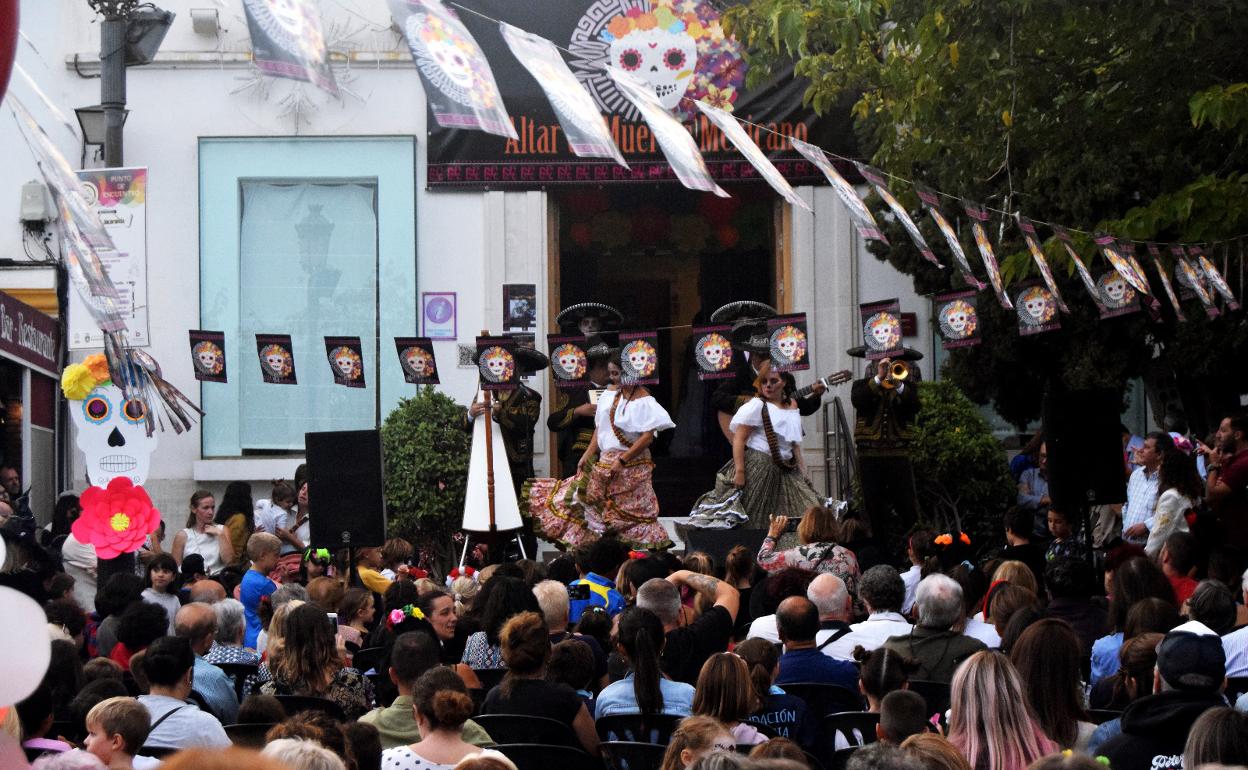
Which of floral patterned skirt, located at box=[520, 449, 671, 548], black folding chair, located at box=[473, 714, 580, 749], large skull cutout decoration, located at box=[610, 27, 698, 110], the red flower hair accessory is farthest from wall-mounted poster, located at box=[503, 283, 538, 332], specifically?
black folding chair, located at box=[473, 714, 580, 749]

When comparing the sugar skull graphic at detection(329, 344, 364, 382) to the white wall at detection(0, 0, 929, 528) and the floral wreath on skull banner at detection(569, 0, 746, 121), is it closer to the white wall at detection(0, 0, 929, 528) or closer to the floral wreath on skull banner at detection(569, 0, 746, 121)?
the white wall at detection(0, 0, 929, 528)

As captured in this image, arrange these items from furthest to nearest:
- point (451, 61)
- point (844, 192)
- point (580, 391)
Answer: point (580, 391), point (844, 192), point (451, 61)

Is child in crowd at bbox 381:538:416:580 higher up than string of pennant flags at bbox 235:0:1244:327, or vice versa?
string of pennant flags at bbox 235:0:1244:327

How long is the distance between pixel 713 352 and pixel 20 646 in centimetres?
1161

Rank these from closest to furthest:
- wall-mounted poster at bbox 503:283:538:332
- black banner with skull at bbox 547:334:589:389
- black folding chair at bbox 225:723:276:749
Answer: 1. black folding chair at bbox 225:723:276:749
2. black banner with skull at bbox 547:334:589:389
3. wall-mounted poster at bbox 503:283:538:332

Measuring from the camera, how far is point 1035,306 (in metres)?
14.0

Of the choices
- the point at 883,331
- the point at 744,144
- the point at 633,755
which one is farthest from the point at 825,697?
the point at 883,331

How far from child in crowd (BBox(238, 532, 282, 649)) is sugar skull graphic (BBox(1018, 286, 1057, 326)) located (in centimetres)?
652

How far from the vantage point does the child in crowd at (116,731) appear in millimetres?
5469

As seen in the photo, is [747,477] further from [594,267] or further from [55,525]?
[594,267]

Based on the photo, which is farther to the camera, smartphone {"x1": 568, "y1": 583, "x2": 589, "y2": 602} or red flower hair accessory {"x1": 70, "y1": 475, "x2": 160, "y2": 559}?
red flower hair accessory {"x1": 70, "y1": 475, "x2": 160, "y2": 559}

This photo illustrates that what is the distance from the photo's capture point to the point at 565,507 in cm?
1455

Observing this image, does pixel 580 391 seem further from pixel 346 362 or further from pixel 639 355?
pixel 639 355

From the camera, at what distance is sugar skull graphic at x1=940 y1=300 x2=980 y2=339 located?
14.0 metres
